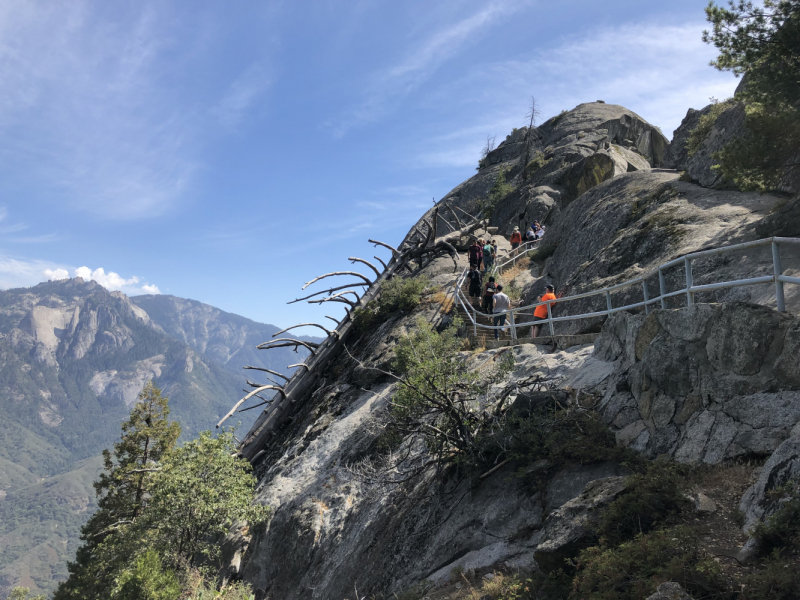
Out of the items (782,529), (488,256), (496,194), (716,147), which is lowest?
(782,529)

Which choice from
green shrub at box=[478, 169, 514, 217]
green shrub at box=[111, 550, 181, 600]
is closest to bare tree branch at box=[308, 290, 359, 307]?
green shrub at box=[111, 550, 181, 600]

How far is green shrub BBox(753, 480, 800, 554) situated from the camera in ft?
13.6

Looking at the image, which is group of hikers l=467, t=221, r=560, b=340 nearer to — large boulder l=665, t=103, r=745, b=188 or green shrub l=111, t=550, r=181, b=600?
large boulder l=665, t=103, r=745, b=188

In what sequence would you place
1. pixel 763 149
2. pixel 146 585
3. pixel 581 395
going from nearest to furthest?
pixel 581 395 < pixel 146 585 < pixel 763 149

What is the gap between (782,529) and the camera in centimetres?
420

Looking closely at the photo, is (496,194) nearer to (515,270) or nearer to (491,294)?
(515,270)

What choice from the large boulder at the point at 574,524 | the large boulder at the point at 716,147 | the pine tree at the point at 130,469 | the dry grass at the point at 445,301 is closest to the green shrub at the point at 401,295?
the dry grass at the point at 445,301

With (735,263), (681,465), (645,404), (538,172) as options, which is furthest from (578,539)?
(538,172)

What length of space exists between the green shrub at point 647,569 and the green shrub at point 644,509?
9.8 inches

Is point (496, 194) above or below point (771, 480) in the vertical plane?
above

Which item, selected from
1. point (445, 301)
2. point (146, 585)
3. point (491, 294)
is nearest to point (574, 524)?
point (146, 585)

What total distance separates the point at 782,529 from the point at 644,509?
54.9 inches

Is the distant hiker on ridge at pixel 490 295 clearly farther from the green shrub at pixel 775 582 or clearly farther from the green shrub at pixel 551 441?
the green shrub at pixel 775 582

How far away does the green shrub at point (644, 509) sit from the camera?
535cm
